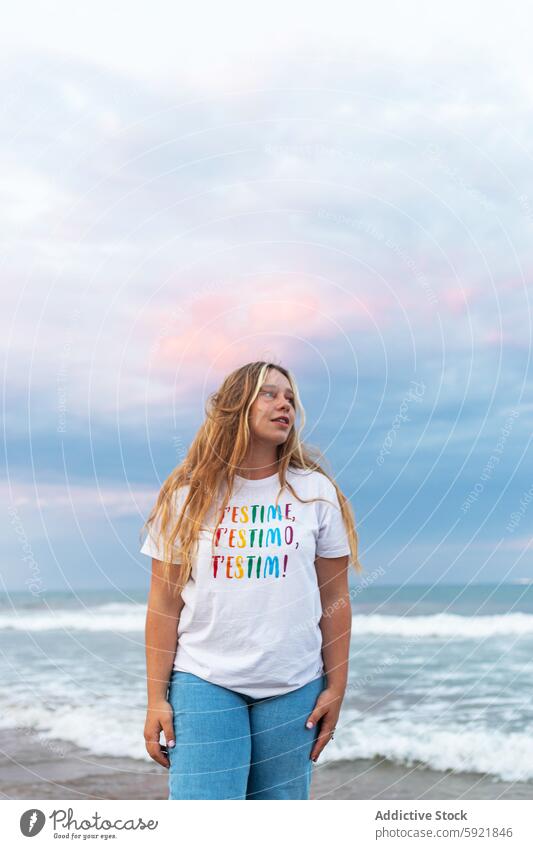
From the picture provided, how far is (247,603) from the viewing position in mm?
2828

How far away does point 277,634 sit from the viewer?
2.81 metres

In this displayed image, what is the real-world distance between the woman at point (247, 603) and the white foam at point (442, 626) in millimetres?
8185

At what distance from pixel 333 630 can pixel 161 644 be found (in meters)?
0.58

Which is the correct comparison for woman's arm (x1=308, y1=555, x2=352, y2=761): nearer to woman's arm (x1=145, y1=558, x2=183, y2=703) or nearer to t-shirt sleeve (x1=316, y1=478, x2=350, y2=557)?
t-shirt sleeve (x1=316, y1=478, x2=350, y2=557)

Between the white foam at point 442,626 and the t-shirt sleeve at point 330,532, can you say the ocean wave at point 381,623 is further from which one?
the t-shirt sleeve at point 330,532

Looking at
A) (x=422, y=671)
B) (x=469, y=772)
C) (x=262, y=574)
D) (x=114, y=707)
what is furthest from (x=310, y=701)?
(x=422, y=671)

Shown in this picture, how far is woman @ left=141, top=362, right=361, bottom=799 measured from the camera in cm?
281

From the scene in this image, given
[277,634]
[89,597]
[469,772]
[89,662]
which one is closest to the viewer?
[277,634]

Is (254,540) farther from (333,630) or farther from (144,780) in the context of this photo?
(144,780)

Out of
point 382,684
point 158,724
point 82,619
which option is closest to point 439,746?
point 382,684

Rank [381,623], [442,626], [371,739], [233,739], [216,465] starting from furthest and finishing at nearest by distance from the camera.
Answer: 1. [442,626]
2. [381,623]
3. [371,739]
4. [216,465]
5. [233,739]

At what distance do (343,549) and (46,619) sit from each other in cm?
1200
